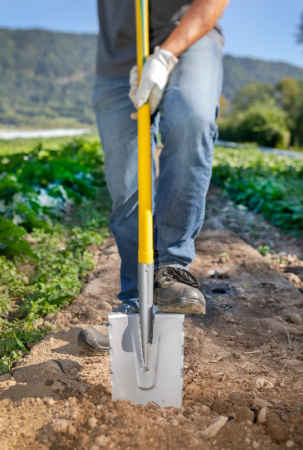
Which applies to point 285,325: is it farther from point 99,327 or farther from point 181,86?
point 181,86

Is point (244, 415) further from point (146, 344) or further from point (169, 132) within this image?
point (169, 132)

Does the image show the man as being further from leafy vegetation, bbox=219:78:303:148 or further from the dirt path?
leafy vegetation, bbox=219:78:303:148

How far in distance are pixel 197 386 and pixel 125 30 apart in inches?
66.2

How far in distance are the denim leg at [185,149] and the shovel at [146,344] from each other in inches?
6.4

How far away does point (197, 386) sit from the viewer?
1.32m

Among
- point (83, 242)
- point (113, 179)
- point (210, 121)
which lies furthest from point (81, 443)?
point (83, 242)

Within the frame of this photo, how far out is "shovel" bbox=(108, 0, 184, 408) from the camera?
4.19ft

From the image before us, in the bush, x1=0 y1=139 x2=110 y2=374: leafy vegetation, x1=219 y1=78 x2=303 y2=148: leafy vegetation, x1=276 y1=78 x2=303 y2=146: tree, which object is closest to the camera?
x1=0 y1=139 x2=110 y2=374: leafy vegetation

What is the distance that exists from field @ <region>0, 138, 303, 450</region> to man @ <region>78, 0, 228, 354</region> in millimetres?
267

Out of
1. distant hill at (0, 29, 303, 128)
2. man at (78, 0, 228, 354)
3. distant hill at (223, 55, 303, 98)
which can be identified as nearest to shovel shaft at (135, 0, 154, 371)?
man at (78, 0, 228, 354)

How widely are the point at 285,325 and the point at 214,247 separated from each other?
1282 millimetres

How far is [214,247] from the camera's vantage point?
303 cm

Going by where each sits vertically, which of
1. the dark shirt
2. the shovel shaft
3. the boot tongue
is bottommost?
the boot tongue

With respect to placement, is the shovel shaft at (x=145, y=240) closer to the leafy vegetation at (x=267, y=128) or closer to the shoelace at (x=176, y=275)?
the shoelace at (x=176, y=275)
